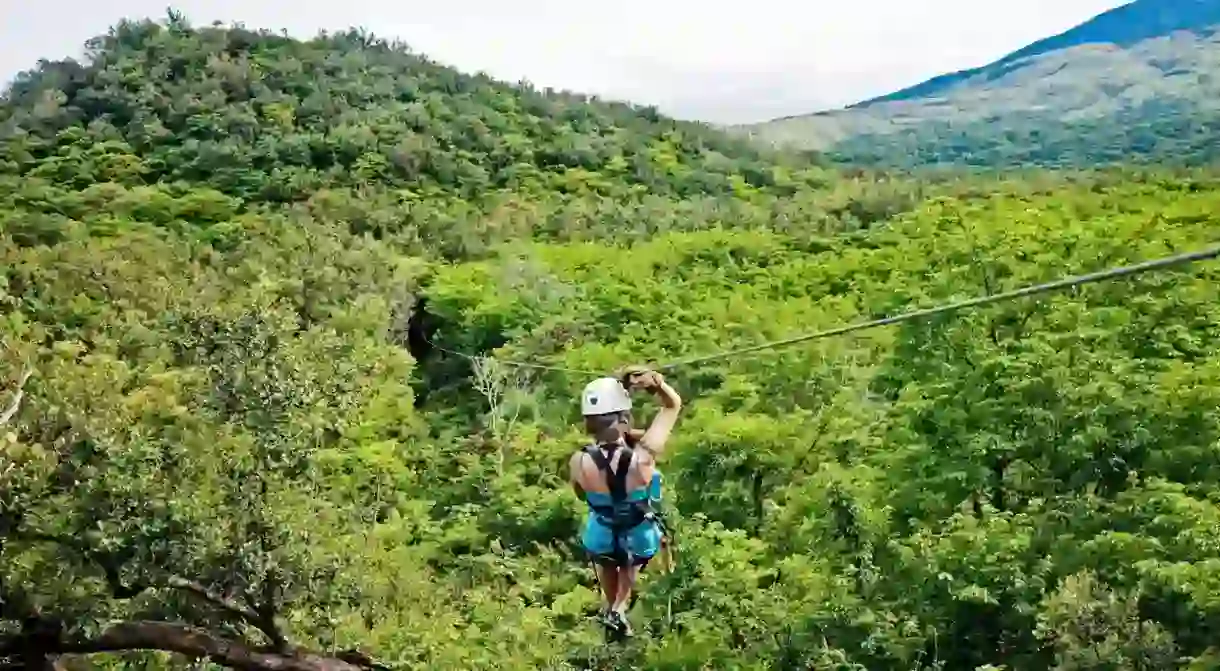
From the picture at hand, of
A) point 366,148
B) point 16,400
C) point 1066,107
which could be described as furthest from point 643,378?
point 1066,107

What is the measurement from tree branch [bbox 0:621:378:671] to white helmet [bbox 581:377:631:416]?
7.62m

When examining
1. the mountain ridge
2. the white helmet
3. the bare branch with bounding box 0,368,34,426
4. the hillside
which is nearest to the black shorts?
the white helmet

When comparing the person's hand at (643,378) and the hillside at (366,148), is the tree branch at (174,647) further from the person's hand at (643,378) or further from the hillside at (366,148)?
the hillside at (366,148)

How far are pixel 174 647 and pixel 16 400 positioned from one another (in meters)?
2.76

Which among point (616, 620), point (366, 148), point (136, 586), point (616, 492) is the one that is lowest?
point (136, 586)

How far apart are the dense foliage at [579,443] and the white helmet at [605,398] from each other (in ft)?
19.7

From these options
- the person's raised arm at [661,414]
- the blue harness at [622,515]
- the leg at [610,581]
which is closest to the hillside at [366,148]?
the leg at [610,581]

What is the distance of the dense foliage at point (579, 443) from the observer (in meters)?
9.36

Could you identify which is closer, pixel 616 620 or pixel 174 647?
pixel 616 620

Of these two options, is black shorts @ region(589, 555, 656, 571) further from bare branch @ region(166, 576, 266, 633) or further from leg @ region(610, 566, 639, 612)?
bare branch @ region(166, 576, 266, 633)

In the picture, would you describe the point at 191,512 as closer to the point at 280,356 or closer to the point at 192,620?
the point at 280,356

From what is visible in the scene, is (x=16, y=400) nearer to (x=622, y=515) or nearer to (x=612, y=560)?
(x=612, y=560)

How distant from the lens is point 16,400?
8.96 meters

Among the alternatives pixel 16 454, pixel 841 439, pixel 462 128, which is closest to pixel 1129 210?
pixel 841 439
